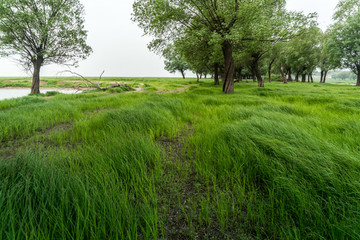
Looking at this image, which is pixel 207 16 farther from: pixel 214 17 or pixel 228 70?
pixel 228 70

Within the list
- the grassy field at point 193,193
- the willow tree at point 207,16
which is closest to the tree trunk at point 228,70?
the willow tree at point 207,16

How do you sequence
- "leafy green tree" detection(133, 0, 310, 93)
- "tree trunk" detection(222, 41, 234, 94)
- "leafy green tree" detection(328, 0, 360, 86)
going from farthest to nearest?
"leafy green tree" detection(328, 0, 360, 86) < "tree trunk" detection(222, 41, 234, 94) < "leafy green tree" detection(133, 0, 310, 93)

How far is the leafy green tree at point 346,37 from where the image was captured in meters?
21.0

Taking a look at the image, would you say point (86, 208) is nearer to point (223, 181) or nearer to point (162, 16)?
point (223, 181)

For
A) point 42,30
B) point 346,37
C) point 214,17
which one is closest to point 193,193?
point 214,17

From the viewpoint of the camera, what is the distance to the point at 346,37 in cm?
2192

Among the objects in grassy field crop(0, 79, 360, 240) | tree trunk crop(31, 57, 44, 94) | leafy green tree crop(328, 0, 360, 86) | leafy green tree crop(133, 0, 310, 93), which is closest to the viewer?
grassy field crop(0, 79, 360, 240)

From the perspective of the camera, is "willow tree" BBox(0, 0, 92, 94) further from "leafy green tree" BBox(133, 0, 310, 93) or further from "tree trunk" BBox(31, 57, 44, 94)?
"leafy green tree" BBox(133, 0, 310, 93)

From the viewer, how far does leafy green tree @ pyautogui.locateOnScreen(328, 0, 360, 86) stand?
21031 mm

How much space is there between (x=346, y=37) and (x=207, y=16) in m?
29.6

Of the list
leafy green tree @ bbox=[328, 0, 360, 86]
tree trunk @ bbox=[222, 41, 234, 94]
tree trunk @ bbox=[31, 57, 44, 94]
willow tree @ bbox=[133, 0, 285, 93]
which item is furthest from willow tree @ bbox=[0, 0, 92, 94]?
leafy green tree @ bbox=[328, 0, 360, 86]

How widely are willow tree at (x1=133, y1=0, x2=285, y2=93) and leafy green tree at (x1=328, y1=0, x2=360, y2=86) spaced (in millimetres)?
25244

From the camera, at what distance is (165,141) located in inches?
106

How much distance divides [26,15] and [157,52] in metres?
10.8
